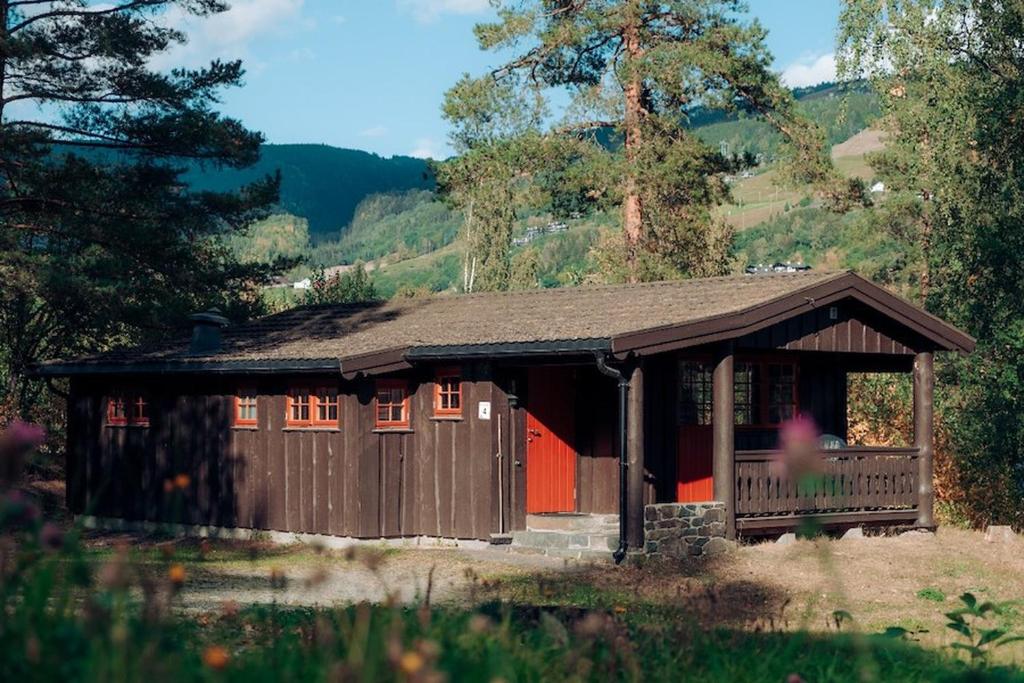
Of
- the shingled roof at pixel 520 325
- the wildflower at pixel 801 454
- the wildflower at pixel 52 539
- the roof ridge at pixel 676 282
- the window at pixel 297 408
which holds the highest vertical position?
the roof ridge at pixel 676 282

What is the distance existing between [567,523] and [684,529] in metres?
2.08

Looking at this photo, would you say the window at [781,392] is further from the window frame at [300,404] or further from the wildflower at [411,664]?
the wildflower at [411,664]

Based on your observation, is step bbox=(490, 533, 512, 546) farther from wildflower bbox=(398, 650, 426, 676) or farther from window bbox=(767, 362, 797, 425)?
wildflower bbox=(398, 650, 426, 676)

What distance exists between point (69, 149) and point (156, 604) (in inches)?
866

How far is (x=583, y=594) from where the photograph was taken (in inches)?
564

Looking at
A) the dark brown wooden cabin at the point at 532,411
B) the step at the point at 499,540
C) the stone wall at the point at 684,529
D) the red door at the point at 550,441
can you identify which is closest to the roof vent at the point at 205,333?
the dark brown wooden cabin at the point at 532,411

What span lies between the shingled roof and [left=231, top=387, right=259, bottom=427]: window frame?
52 centimetres

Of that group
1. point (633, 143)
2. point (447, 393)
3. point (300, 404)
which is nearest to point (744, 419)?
point (447, 393)

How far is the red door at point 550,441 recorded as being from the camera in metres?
19.5

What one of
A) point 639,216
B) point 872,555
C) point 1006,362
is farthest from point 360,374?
point 639,216

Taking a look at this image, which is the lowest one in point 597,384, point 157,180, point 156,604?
point 156,604

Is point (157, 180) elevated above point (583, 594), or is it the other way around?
point (157, 180)

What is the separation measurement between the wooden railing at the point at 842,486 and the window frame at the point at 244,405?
665 centimetres

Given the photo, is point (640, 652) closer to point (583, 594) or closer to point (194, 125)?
point (583, 594)
